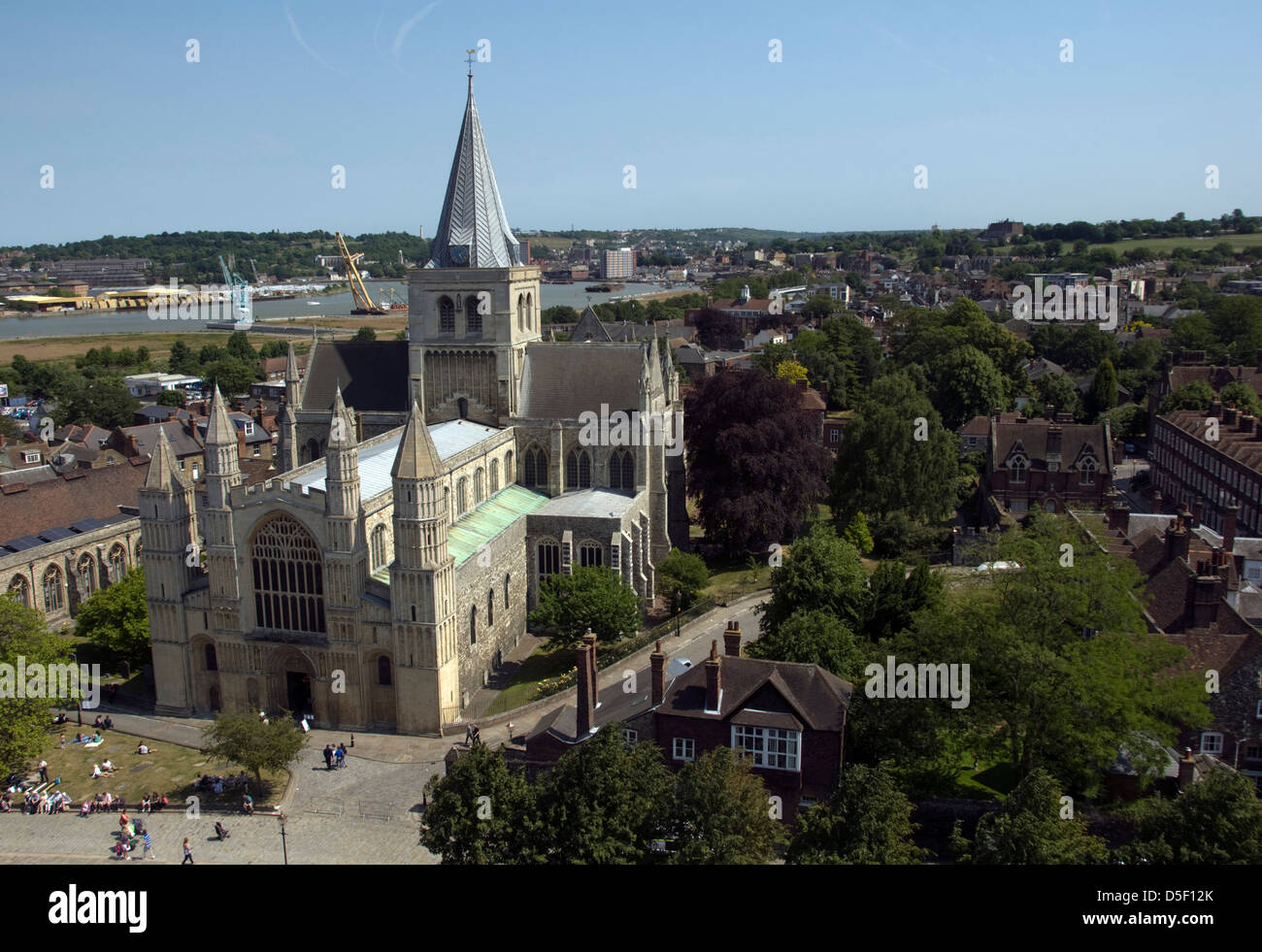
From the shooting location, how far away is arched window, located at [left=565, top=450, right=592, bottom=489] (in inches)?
1981

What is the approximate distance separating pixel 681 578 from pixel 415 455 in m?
16.1

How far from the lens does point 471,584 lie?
39.5 metres

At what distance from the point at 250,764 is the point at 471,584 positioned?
1076cm

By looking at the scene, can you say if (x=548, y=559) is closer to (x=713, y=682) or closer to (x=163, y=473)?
(x=163, y=473)

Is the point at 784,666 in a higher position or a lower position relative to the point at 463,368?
lower

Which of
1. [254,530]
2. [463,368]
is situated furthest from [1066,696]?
[463,368]

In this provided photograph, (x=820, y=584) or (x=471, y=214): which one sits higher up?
(x=471, y=214)

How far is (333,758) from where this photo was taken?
1367 inches

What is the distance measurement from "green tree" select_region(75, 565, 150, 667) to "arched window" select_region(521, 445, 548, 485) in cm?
1804

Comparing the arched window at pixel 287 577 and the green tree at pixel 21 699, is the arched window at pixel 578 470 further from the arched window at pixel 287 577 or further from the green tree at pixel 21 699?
the green tree at pixel 21 699

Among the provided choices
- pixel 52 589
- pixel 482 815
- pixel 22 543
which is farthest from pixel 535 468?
pixel 482 815

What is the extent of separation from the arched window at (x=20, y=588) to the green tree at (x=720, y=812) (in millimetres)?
37267
